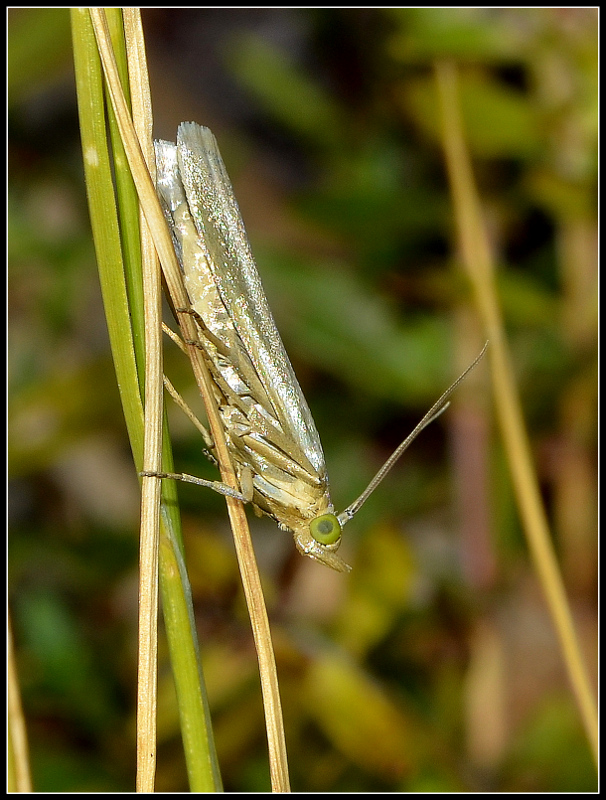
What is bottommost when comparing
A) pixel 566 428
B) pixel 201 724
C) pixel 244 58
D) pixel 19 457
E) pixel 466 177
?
pixel 201 724

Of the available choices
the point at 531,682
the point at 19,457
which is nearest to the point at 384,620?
the point at 531,682

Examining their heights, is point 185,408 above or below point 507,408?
below

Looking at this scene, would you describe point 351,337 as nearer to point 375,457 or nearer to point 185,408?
point 375,457

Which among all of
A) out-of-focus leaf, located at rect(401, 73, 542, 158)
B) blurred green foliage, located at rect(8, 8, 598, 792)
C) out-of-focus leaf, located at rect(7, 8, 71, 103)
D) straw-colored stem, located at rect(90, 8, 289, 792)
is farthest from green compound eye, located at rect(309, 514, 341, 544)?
out-of-focus leaf, located at rect(7, 8, 71, 103)

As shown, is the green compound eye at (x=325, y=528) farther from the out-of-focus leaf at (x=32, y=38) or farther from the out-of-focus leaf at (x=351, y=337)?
the out-of-focus leaf at (x=32, y=38)

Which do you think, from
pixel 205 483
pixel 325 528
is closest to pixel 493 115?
Result: pixel 325 528

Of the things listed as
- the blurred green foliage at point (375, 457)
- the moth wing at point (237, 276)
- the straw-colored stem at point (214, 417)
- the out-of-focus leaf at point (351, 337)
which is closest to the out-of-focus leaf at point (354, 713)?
the blurred green foliage at point (375, 457)

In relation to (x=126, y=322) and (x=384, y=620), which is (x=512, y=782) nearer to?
(x=384, y=620)
